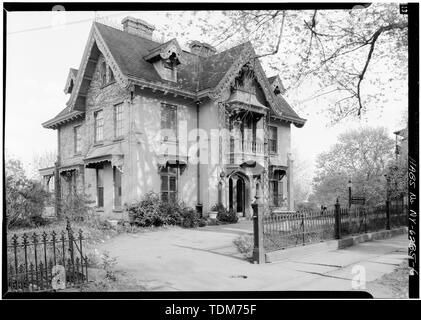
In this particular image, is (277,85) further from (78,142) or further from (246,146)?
(78,142)

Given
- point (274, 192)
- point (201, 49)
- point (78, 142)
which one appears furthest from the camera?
point (78, 142)

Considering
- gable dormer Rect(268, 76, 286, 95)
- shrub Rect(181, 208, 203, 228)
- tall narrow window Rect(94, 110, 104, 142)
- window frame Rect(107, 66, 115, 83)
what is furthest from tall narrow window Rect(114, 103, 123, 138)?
gable dormer Rect(268, 76, 286, 95)

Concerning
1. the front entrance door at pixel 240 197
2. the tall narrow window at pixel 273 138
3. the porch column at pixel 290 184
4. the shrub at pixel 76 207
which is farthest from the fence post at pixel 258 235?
the shrub at pixel 76 207

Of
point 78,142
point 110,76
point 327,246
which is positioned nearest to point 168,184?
point 78,142

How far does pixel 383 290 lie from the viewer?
3479mm

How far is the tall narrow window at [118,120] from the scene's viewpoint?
6.21 meters

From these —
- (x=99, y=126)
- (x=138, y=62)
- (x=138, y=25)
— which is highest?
(x=138, y=62)

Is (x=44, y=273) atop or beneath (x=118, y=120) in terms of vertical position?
beneath

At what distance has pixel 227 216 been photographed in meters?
7.42

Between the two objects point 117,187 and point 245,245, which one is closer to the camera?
point 245,245

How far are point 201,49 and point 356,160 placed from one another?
2.71m

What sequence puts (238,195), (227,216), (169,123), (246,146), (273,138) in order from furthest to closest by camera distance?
(238,195) < (227,216) < (246,146) < (273,138) < (169,123)

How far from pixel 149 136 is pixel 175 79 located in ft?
4.70

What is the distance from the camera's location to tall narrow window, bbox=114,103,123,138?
621cm
